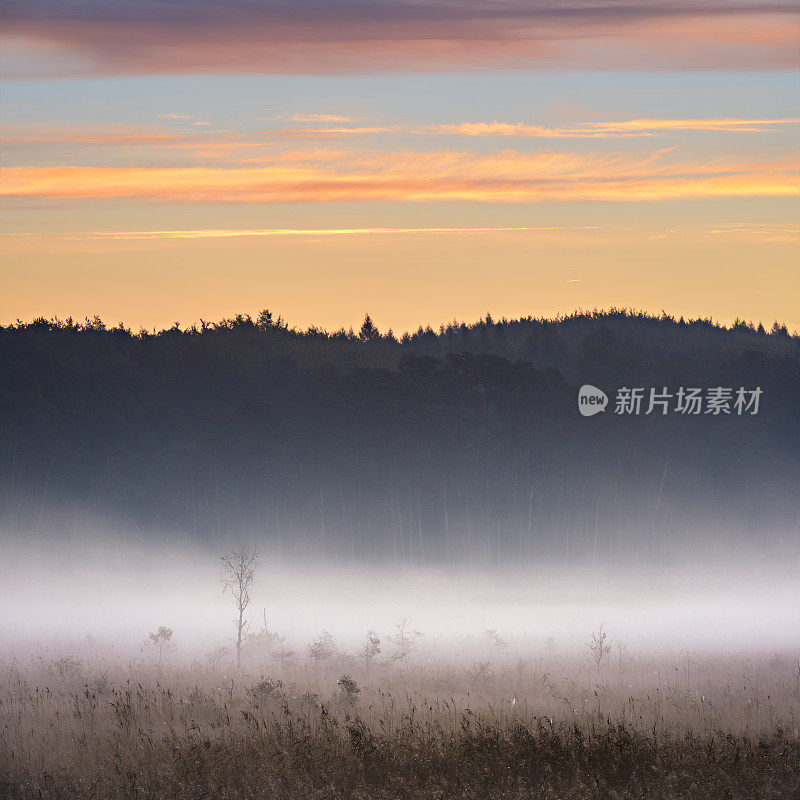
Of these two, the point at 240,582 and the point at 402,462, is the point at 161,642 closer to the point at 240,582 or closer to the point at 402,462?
the point at 240,582

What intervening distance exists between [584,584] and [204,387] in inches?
1903

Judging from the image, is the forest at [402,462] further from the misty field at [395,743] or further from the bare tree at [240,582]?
the misty field at [395,743]

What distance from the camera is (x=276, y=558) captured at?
10081 centimetres

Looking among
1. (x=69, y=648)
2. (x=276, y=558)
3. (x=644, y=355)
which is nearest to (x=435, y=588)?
(x=276, y=558)

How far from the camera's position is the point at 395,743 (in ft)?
42.2

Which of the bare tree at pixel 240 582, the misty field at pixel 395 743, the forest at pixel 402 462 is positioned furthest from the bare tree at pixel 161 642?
the forest at pixel 402 462

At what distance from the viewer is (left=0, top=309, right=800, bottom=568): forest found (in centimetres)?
10294

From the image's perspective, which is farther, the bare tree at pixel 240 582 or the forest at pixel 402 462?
the forest at pixel 402 462

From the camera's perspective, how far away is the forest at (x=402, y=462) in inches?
4053

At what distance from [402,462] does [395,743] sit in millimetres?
94023

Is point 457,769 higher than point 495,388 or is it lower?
lower

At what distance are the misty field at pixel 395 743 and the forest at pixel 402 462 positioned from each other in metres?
82.6

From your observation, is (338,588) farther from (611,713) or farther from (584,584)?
(611,713)

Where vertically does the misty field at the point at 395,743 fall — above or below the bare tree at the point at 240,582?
above
